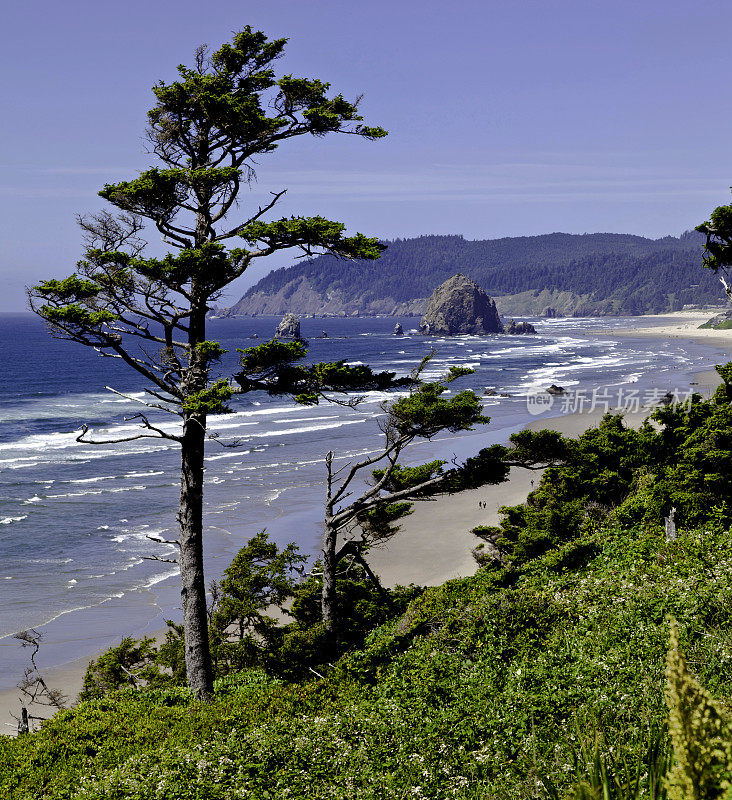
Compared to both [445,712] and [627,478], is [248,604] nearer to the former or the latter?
[445,712]

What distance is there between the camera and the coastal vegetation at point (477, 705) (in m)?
4.88

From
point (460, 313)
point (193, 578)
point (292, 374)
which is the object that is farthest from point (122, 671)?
point (460, 313)

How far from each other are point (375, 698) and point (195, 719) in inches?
83.8

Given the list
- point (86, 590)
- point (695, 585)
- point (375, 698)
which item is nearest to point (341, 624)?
point (375, 698)

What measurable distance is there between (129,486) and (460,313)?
147 meters

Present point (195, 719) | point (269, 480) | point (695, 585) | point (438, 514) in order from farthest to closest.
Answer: point (269, 480) → point (438, 514) → point (695, 585) → point (195, 719)

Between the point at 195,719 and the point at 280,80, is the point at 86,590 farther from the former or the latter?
the point at 280,80

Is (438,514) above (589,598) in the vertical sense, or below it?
below

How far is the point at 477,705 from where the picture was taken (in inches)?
263

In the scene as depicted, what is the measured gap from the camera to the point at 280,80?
952cm

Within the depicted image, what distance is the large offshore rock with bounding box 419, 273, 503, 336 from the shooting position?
558ft

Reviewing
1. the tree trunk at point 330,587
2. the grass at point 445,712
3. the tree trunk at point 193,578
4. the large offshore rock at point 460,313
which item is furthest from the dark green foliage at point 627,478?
the large offshore rock at point 460,313

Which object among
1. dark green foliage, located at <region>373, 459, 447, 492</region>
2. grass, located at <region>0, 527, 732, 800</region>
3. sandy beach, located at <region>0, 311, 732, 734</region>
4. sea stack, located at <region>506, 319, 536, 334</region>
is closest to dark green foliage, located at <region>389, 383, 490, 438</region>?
dark green foliage, located at <region>373, 459, 447, 492</region>

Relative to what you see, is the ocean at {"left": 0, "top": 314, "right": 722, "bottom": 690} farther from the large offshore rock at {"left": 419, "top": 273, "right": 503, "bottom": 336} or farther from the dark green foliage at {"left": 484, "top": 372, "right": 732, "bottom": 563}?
the large offshore rock at {"left": 419, "top": 273, "right": 503, "bottom": 336}
